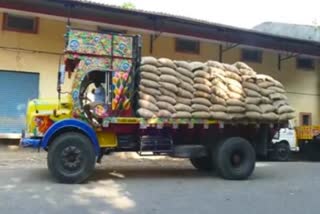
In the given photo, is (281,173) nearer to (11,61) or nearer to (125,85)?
(125,85)

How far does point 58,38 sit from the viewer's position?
18750mm

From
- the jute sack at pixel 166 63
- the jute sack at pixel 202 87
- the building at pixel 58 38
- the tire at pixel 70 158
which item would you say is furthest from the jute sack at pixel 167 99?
the building at pixel 58 38

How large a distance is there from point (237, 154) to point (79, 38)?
485 cm

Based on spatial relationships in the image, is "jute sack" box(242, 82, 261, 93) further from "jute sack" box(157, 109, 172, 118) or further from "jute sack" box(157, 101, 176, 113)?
"jute sack" box(157, 109, 172, 118)

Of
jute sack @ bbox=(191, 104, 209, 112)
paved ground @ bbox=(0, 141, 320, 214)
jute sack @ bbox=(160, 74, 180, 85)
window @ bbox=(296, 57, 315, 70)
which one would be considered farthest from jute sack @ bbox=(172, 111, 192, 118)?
window @ bbox=(296, 57, 315, 70)

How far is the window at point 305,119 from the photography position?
24.6 meters

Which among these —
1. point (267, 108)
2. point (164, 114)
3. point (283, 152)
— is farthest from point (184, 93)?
point (283, 152)

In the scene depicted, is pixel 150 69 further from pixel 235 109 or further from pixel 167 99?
pixel 235 109

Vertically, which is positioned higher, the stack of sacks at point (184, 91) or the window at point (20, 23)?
the window at point (20, 23)

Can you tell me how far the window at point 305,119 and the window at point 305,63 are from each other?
2586 millimetres

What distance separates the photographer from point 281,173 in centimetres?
1295

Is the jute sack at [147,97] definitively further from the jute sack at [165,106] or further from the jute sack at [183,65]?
the jute sack at [183,65]

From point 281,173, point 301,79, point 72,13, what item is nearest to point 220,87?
point 281,173

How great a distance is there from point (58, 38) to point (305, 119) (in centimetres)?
1410
